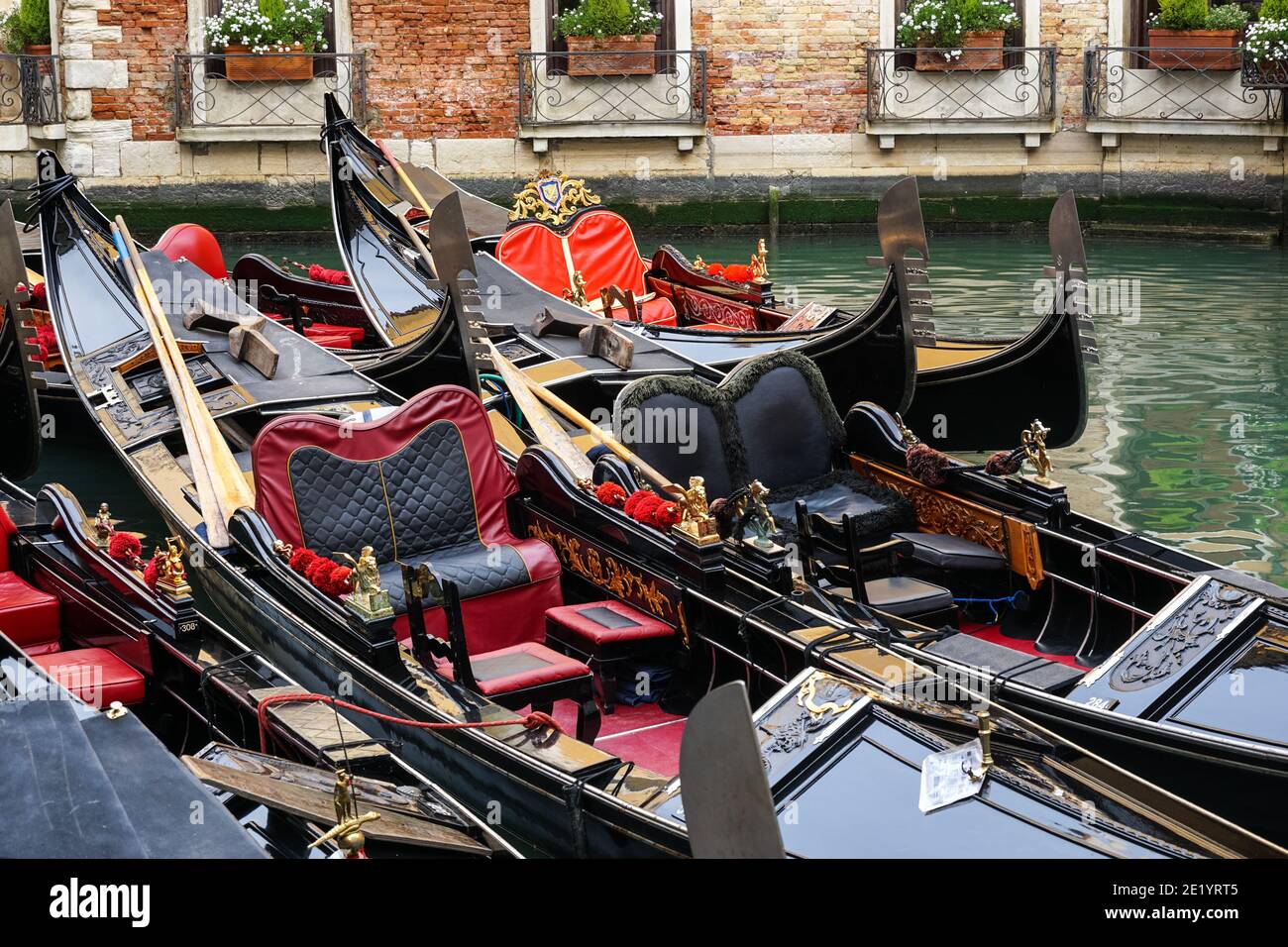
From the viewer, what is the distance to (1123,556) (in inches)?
109

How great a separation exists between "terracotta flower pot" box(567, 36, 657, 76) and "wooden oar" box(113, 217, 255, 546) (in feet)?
16.8

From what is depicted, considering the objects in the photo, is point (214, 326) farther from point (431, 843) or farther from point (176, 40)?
point (176, 40)

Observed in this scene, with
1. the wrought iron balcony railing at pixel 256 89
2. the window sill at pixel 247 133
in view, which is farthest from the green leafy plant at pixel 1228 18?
the window sill at pixel 247 133

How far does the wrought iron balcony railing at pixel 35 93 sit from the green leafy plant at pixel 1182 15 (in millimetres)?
6189

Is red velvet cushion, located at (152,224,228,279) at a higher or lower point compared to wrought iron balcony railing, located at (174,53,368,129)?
lower

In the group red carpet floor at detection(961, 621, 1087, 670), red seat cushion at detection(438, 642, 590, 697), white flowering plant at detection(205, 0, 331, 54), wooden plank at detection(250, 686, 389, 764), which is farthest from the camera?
white flowering plant at detection(205, 0, 331, 54)

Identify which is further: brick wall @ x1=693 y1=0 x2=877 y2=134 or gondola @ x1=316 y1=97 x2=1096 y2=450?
brick wall @ x1=693 y1=0 x2=877 y2=134

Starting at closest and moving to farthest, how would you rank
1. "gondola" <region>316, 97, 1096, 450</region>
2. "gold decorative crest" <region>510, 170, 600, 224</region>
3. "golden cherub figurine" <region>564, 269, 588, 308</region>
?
"gondola" <region>316, 97, 1096, 450</region> < "golden cherub figurine" <region>564, 269, 588, 308</region> < "gold decorative crest" <region>510, 170, 600, 224</region>

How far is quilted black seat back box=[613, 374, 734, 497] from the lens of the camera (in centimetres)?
309

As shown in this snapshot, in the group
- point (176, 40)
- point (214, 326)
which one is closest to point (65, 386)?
point (214, 326)

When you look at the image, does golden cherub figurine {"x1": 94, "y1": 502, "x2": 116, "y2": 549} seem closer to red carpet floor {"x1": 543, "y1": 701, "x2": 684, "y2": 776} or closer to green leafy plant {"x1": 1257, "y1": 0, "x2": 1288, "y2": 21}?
red carpet floor {"x1": 543, "y1": 701, "x2": 684, "y2": 776}

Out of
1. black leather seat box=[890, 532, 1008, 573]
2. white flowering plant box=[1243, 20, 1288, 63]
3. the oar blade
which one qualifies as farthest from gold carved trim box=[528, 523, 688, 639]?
white flowering plant box=[1243, 20, 1288, 63]

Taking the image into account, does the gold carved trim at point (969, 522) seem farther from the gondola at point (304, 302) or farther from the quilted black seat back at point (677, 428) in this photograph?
the gondola at point (304, 302)

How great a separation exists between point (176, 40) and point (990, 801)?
850 centimetres
